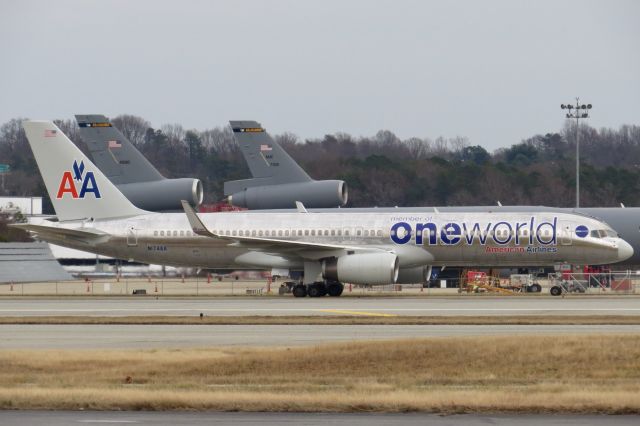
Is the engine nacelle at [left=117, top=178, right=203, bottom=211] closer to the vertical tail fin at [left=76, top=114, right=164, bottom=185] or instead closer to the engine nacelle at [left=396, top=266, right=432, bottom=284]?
the vertical tail fin at [left=76, top=114, right=164, bottom=185]

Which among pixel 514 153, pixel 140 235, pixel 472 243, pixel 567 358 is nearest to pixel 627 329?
pixel 567 358

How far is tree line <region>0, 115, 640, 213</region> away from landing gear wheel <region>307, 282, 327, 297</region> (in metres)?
53.4

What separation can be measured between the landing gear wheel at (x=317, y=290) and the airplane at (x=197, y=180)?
741 inches

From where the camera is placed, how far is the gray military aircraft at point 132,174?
221ft

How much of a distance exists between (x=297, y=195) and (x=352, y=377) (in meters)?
46.5

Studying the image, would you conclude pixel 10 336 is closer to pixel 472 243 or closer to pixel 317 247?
pixel 317 247

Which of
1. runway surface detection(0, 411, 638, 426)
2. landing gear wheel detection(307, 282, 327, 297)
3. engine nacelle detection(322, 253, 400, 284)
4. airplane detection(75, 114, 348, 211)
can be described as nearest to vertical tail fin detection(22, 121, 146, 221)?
landing gear wheel detection(307, 282, 327, 297)

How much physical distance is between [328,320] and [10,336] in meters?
8.81

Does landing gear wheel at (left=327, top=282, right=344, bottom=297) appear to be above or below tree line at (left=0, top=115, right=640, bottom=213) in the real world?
below

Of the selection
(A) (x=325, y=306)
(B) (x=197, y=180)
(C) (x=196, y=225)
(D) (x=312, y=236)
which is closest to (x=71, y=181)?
(C) (x=196, y=225)

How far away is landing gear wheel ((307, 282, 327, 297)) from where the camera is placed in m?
48.8

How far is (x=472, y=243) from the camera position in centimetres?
4816

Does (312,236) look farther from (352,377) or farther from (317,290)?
(352,377)

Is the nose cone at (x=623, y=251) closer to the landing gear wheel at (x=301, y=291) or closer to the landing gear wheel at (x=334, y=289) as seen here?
the landing gear wheel at (x=334, y=289)
